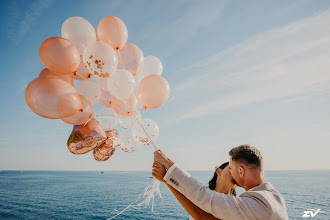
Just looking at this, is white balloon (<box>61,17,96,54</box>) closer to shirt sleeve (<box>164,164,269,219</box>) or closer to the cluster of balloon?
the cluster of balloon

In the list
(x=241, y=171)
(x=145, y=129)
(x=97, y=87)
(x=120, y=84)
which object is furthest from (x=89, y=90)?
(x=241, y=171)

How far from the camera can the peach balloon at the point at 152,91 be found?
10.1 ft

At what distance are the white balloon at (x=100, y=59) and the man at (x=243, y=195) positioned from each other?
1.72 meters

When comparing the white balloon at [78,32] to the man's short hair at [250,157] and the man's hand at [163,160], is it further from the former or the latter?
the man's short hair at [250,157]

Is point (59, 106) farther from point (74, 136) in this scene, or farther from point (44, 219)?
point (44, 219)

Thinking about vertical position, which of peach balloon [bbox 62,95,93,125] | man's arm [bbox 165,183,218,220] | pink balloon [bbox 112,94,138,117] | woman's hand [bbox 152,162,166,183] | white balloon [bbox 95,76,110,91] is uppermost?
white balloon [bbox 95,76,110,91]

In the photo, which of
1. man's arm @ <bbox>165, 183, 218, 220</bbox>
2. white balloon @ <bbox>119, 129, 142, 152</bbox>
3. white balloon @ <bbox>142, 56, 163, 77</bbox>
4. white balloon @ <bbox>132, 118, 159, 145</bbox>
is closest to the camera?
man's arm @ <bbox>165, 183, 218, 220</bbox>

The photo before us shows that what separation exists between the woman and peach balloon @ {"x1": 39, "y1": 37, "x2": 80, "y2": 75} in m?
1.91

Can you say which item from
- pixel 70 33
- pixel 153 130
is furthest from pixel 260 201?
pixel 70 33

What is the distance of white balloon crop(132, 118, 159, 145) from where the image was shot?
2.95m

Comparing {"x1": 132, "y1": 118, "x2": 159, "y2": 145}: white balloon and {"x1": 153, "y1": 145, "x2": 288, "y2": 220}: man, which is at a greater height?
{"x1": 132, "y1": 118, "x2": 159, "y2": 145}: white balloon

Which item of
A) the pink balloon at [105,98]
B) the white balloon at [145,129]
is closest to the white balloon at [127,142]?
the white balloon at [145,129]

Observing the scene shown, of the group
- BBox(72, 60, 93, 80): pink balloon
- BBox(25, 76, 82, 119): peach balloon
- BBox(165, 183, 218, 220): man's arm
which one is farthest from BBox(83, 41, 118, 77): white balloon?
BBox(165, 183, 218, 220): man's arm

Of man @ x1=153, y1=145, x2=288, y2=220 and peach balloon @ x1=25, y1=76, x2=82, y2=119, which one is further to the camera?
peach balloon @ x1=25, y1=76, x2=82, y2=119
